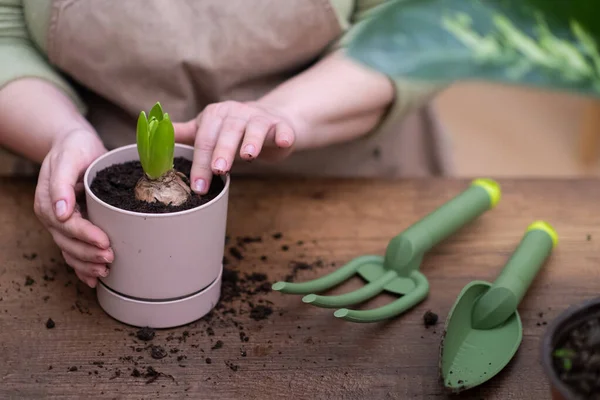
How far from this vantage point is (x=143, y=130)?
61 centimetres

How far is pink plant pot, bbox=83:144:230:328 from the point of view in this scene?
0.61 meters

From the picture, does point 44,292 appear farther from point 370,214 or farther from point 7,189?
point 370,214

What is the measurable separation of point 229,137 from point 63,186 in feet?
0.51

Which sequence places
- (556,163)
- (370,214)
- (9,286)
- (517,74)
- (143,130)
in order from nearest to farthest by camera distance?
(517,74), (143,130), (9,286), (370,214), (556,163)

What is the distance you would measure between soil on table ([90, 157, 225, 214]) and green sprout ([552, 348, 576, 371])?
315 millimetres

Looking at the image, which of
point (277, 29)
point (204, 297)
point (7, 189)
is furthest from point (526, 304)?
point (7, 189)

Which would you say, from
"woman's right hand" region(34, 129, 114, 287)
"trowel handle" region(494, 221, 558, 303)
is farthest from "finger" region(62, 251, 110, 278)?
"trowel handle" region(494, 221, 558, 303)

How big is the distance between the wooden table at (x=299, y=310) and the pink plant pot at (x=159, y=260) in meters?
0.02

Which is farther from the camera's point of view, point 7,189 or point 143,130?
point 7,189

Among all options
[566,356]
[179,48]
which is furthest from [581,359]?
[179,48]

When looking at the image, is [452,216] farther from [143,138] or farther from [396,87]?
[143,138]

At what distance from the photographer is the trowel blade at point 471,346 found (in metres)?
0.60

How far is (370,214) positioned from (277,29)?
0.78 ft

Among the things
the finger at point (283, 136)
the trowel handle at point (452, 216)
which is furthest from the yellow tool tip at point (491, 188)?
the finger at point (283, 136)
